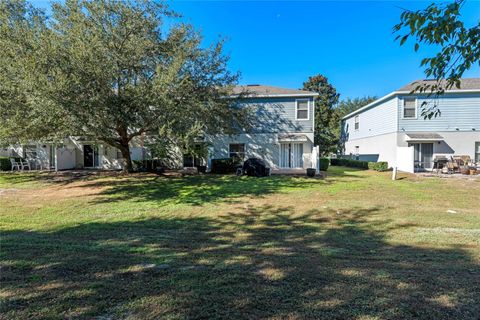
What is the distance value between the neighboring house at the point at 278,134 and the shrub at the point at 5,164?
1446 centimetres

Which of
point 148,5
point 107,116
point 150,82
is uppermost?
point 148,5

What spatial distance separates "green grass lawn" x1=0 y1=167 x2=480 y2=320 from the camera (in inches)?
103

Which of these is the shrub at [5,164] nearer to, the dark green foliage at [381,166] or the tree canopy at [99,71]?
the tree canopy at [99,71]

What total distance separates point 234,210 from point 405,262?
487cm

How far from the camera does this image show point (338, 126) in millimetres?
33219

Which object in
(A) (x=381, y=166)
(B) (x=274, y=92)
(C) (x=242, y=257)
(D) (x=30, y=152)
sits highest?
(B) (x=274, y=92)

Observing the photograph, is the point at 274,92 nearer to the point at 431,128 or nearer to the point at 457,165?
the point at 431,128

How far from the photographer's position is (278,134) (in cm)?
1866

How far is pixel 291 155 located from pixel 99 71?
12.7 m

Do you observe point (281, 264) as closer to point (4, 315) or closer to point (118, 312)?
point (118, 312)

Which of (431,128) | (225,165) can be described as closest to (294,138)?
(225,165)

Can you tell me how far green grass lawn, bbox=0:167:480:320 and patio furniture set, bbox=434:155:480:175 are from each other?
24.9 ft

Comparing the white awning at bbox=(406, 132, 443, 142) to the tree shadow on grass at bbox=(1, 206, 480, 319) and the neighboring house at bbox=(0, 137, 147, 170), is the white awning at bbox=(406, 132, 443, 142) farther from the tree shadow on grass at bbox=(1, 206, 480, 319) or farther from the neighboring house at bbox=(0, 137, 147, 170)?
the neighboring house at bbox=(0, 137, 147, 170)

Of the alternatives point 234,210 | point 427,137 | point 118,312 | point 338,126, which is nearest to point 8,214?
point 234,210
